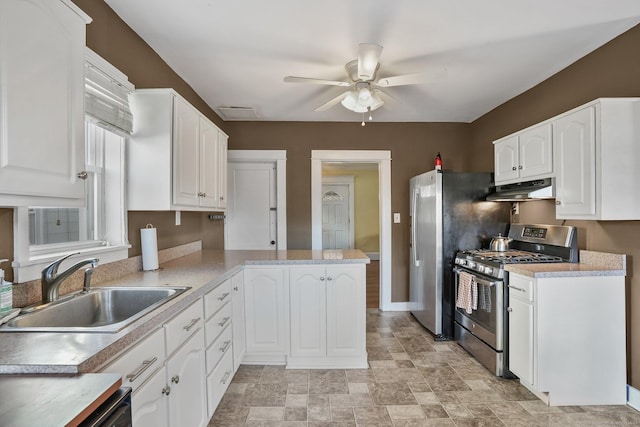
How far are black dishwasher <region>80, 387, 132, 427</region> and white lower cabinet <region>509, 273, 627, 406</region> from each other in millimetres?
2347

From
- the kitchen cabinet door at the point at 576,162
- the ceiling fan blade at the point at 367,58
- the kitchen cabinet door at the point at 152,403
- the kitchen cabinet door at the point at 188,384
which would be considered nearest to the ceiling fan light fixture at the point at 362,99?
the ceiling fan blade at the point at 367,58

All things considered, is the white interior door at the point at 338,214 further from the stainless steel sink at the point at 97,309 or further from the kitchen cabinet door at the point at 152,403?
the kitchen cabinet door at the point at 152,403

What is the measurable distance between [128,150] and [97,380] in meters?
1.63

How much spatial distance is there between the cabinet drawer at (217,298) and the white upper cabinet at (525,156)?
252 centimetres

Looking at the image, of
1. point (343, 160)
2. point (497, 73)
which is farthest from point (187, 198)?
point (497, 73)

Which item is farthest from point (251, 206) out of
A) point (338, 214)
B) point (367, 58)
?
point (338, 214)

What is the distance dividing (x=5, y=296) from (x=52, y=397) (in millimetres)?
721

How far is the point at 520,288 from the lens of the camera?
229 cm

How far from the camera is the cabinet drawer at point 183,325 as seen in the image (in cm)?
139

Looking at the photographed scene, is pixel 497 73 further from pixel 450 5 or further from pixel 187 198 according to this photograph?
pixel 187 198

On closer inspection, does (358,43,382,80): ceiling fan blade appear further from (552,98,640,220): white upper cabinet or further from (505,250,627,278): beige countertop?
(505,250,627,278): beige countertop

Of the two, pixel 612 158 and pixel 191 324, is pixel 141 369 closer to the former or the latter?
pixel 191 324

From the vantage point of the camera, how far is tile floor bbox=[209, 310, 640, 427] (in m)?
2.01

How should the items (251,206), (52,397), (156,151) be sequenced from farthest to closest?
(251,206) < (156,151) < (52,397)
